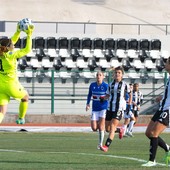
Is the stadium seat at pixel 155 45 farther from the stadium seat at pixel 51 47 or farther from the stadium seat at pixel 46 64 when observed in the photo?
the stadium seat at pixel 46 64

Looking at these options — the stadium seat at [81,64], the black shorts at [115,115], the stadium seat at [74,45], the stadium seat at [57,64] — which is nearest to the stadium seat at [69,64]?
the stadium seat at [81,64]

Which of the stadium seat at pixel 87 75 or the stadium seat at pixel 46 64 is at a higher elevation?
the stadium seat at pixel 46 64

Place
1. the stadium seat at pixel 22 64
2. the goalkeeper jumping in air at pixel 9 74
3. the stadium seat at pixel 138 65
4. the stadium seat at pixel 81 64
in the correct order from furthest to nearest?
the stadium seat at pixel 138 65 < the stadium seat at pixel 81 64 < the stadium seat at pixel 22 64 < the goalkeeper jumping in air at pixel 9 74

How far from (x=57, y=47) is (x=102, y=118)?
773 inches

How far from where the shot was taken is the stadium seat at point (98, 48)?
133ft

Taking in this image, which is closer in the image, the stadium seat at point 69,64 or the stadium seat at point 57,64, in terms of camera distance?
the stadium seat at point 57,64

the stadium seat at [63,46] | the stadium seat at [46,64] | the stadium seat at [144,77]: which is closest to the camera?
the stadium seat at [144,77]

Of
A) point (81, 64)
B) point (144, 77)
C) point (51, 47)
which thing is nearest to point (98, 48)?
point (81, 64)

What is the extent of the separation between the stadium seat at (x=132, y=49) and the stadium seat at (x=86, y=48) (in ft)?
6.91

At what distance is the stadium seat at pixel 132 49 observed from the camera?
136 feet

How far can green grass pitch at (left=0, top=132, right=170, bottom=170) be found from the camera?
14.1m

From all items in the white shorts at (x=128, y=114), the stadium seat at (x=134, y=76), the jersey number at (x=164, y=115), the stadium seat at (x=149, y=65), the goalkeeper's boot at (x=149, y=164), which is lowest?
the white shorts at (x=128, y=114)

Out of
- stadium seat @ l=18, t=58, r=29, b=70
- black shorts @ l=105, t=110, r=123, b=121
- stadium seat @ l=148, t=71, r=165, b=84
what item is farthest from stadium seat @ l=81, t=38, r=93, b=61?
black shorts @ l=105, t=110, r=123, b=121

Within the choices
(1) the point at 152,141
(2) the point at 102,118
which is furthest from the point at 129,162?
(2) the point at 102,118
